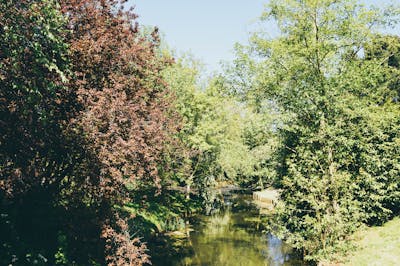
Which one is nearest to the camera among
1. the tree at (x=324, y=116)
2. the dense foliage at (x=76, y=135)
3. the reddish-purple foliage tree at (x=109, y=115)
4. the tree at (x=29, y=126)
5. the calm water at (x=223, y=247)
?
the tree at (x=29, y=126)

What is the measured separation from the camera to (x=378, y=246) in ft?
61.0

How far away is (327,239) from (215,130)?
22.8m

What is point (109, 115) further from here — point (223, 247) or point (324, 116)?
point (223, 247)

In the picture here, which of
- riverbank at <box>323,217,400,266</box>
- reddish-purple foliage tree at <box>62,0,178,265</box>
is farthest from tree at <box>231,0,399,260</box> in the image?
reddish-purple foliage tree at <box>62,0,178,265</box>

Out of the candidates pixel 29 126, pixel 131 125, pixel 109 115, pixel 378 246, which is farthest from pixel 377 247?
pixel 29 126

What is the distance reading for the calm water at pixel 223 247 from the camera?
23391 millimetres

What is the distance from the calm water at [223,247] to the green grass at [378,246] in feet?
18.5

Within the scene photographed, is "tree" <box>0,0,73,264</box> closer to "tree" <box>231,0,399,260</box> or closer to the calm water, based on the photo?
the calm water

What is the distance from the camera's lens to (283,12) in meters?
25.7

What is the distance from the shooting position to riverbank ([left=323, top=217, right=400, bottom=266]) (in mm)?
16938

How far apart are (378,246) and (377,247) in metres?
0.13

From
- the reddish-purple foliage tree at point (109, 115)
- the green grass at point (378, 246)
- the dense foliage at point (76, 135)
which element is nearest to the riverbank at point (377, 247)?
the green grass at point (378, 246)

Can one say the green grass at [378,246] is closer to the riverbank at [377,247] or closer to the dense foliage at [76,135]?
the riverbank at [377,247]

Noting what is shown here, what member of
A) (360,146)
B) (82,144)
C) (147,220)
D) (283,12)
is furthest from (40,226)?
(283,12)
